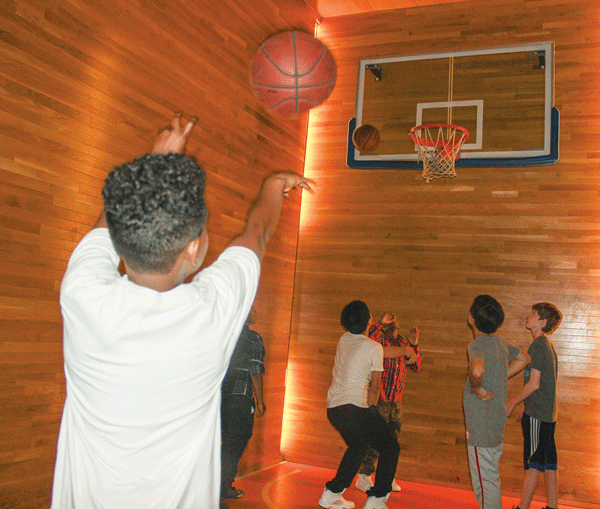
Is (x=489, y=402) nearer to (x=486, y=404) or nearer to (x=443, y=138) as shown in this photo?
(x=486, y=404)

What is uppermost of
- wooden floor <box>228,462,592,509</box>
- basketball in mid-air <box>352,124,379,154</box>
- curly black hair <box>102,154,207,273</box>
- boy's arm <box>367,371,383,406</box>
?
basketball in mid-air <box>352,124,379,154</box>

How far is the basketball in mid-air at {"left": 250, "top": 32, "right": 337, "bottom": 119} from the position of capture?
4.21 meters

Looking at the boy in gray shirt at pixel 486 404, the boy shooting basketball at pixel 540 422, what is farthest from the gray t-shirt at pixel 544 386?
the boy in gray shirt at pixel 486 404

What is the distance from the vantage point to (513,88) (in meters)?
6.43

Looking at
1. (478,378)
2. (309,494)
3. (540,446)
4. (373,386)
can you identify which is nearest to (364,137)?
(373,386)

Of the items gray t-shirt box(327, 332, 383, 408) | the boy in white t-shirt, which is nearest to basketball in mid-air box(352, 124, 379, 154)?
gray t-shirt box(327, 332, 383, 408)

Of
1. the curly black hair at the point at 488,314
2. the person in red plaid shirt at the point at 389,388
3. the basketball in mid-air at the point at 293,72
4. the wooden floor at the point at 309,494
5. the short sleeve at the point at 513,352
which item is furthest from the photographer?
the person in red plaid shirt at the point at 389,388

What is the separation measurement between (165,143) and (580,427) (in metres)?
5.79

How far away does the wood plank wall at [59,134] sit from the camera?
3.36m

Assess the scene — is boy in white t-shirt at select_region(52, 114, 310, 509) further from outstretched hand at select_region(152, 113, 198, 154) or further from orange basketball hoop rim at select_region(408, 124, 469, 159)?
orange basketball hoop rim at select_region(408, 124, 469, 159)

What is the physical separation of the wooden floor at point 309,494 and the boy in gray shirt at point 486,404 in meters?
1.58

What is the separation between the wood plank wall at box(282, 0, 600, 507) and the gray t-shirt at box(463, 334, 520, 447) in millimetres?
2356

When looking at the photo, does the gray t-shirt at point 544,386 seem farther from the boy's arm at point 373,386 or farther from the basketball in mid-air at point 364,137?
the basketball in mid-air at point 364,137

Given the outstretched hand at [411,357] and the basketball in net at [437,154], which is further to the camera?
the basketball in net at [437,154]
